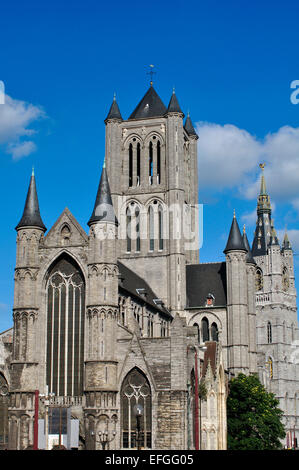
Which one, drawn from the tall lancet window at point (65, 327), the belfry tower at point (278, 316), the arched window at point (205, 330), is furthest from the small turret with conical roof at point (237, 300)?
the belfry tower at point (278, 316)

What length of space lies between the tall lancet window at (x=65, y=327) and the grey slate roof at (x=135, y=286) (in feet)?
14.5

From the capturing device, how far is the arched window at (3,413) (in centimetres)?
5350

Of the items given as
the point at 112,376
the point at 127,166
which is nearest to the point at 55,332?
the point at 112,376

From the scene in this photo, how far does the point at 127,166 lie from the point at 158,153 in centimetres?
357

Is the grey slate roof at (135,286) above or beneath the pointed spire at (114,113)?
beneath

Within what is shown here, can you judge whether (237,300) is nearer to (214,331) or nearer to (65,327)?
(214,331)

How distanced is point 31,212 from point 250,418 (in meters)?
24.2

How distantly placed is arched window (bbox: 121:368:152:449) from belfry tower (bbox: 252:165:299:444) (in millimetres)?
71865

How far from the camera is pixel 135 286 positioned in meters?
65.8

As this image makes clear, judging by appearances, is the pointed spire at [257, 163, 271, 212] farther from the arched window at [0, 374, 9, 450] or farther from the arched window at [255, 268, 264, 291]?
the arched window at [0, 374, 9, 450]

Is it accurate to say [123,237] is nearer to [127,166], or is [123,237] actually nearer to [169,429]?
[127,166]

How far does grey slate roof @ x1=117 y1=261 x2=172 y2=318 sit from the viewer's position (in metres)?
60.4

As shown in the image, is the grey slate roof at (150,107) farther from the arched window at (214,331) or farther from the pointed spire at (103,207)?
the pointed spire at (103,207)

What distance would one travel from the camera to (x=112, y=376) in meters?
50.5
